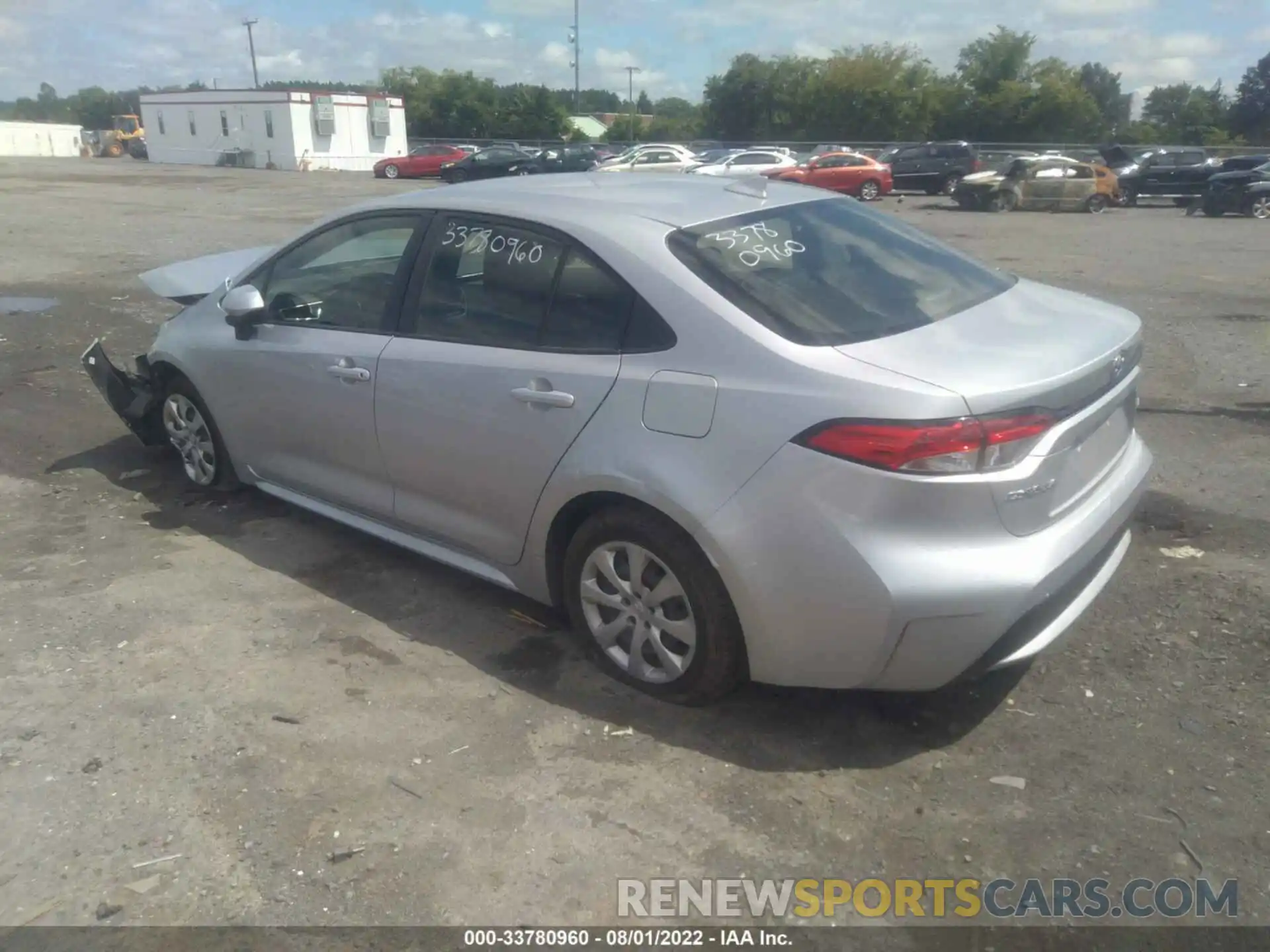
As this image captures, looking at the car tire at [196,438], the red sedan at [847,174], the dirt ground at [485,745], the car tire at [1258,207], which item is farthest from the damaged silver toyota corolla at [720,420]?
the red sedan at [847,174]

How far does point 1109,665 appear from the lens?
3.77 m

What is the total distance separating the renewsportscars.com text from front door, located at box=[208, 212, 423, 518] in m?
2.25

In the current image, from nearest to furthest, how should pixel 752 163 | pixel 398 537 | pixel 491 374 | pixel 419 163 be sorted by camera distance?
pixel 491 374
pixel 398 537
pixel 752 163
pixel 419 163

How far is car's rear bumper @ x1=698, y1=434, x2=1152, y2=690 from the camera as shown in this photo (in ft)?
9.65

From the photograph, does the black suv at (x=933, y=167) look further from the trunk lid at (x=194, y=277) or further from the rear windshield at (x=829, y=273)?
the rear windshield at (x=829, y=273)

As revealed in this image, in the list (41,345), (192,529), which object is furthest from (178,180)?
(192,529)

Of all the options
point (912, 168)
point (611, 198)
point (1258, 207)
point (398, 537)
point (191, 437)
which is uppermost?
point (611, 198)

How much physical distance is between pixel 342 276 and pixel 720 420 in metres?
2.35

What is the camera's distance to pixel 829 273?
3566mm

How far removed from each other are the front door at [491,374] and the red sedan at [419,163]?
40235 mm

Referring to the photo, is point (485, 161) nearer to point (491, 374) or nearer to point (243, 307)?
point (243, 307)

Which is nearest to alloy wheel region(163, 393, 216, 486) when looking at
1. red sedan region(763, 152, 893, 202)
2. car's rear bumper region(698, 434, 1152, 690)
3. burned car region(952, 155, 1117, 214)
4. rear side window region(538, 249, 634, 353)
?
rear side window region(538, 249, 634, 353)

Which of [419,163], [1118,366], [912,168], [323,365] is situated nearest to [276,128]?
[419,163]

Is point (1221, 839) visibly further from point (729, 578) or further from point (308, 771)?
point (308, 771)
